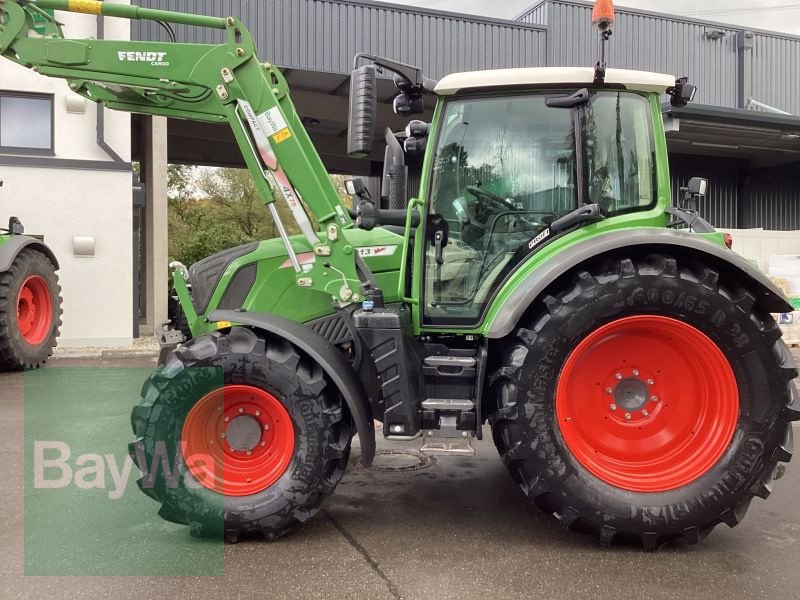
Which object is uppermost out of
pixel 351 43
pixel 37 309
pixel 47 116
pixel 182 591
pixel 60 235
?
pixel 351 43

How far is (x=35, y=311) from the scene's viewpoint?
944 cm

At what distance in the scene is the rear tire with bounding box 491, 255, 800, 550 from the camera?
329cm

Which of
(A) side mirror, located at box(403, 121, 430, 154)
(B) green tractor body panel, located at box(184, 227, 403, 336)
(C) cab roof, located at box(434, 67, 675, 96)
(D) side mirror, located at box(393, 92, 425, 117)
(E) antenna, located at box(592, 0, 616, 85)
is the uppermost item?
(E) antenna, located at box(592, 0, 616, 85)

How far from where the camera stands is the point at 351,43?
13.3 m

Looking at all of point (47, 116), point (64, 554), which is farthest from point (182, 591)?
point (47, 116)

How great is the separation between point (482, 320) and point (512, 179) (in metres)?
0.75

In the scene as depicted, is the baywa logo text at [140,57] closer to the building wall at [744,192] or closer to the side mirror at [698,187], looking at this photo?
the side mirror at [698,187]

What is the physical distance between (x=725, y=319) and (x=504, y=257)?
109 cm

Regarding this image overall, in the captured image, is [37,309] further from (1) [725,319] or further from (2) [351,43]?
(1) [725,319]

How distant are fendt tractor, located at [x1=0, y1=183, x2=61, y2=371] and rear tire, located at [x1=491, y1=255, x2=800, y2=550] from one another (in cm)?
709

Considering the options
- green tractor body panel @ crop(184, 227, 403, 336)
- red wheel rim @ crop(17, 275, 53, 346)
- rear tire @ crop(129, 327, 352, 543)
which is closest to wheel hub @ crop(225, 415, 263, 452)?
rear tire @ crop(129, 327, 352, 543)

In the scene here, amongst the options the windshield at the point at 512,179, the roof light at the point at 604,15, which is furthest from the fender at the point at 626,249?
the roof light at the point at 604,15

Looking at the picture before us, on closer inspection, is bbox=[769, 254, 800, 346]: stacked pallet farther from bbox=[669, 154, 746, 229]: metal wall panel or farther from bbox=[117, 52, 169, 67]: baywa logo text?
bbox=[117, 52, 169, 67]: baywa logo text

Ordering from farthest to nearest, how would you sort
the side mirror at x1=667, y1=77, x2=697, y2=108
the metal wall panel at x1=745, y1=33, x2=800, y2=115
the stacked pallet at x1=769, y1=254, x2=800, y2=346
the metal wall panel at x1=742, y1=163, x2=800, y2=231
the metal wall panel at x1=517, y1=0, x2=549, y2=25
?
the metal wall panel at x1=742, y1=163, x2=800, y2=231
the metal wall panel at x1=745, y1=33, x2=800, y2=115
the metal wall panel at x1=517, y1=0, x2=549, y2=25
the stacked pallet at x1=769, y1=254, x2=800, y2=346
the side mirror at x1=667, y1=77, x2=697, y2=108
